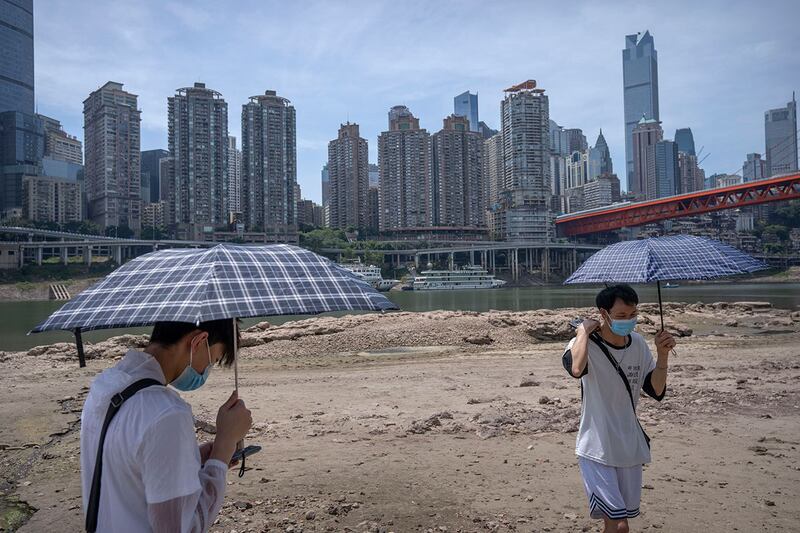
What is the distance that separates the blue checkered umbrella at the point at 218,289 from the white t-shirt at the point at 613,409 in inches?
48.5

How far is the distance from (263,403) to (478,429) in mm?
3878

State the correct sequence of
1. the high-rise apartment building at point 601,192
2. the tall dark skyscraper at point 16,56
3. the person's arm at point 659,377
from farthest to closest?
the high-rise apartment building at point 601,192 → the tall dark skyscraper at point 16,56 → the person's arm at point 659,377

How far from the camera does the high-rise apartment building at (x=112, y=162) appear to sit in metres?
114

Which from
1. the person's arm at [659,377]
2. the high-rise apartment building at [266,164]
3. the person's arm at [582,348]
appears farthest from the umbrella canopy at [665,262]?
the high-rise apartment building at [266,164]

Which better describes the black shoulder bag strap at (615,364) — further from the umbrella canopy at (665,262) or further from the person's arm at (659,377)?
the umbrella canopy at (665,262)

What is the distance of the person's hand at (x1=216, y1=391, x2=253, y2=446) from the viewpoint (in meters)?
1.91

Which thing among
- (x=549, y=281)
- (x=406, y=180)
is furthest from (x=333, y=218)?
(x=549, y=281)

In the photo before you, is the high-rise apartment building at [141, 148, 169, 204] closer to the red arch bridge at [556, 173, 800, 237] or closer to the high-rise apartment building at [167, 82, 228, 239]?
the high-rise apartment building at [167, 82, 228, 239]

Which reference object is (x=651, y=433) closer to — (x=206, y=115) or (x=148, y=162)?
(x=206, y=115)

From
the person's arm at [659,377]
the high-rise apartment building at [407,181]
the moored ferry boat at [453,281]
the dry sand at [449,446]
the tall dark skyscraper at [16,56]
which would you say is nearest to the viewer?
the person's arm at [659,377]

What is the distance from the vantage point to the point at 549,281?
10156cm

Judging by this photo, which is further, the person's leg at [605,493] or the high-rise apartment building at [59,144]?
the high-rise apartment building at [59,144]

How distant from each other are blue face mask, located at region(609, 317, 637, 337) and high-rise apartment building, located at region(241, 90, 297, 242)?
346 feet

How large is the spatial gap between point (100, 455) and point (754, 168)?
220564 mm
